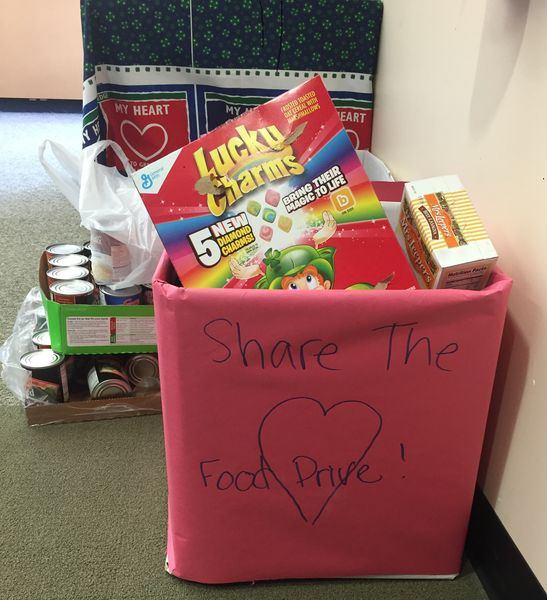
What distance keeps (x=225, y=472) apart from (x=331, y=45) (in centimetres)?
95

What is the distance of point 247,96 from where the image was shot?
1.33 m

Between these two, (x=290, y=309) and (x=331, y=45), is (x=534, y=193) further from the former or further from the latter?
(x=331, y=45)

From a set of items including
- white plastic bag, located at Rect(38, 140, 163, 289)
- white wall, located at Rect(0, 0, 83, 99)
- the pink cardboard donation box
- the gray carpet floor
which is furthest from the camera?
white wall, located at Rect(0, 0, 83, 99)

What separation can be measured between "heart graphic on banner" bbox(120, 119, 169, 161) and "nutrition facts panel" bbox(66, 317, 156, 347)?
377 mm

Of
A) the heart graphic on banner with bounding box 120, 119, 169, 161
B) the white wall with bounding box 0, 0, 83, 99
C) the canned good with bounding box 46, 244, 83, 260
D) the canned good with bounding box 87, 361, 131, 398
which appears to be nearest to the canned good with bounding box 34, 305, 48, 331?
the canned good with bounding box 46, 244, 83, 260

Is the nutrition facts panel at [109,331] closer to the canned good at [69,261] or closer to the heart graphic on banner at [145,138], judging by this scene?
the canned good at [69,261]

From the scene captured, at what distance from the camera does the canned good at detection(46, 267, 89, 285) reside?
51.3 inches

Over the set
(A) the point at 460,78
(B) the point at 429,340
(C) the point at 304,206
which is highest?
(A) the point at 460,78

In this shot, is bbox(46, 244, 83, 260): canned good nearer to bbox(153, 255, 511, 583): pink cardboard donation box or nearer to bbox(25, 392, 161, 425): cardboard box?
bbox(25, 392, 161, 425): cardboard box

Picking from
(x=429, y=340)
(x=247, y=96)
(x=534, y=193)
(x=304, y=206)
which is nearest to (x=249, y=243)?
(x=304, y=206)

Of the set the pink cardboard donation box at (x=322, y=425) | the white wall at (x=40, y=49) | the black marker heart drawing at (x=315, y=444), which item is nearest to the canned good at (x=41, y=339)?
the pink cardboard donation box at (x=322, y=425)

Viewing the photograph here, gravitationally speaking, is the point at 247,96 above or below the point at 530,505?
above

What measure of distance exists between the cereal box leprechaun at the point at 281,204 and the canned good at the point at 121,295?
48 centimetres

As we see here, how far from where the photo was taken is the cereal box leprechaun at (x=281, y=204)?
0.80 metres
